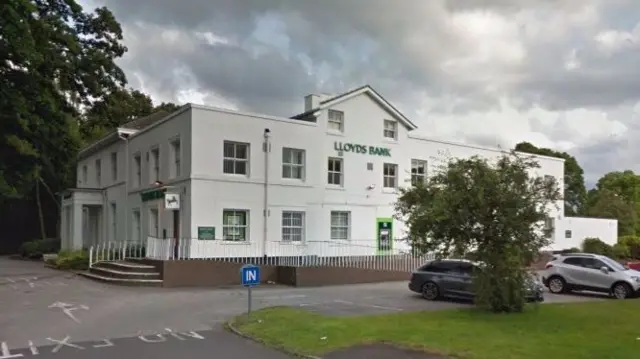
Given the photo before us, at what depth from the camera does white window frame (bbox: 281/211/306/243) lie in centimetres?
2906

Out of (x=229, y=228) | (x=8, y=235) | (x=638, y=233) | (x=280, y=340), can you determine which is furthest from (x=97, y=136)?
(x=638, y=233)

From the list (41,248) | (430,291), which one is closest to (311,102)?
(430,291)

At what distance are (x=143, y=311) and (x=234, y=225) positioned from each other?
11042 millimetres

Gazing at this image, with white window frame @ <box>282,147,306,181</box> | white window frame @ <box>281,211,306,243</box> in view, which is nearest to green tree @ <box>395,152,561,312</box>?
white window frame @ <box>281,211,306,243</box>

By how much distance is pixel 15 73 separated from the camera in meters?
20.7

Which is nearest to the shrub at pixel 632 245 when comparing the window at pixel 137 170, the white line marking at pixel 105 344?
the window at pixel 137 170

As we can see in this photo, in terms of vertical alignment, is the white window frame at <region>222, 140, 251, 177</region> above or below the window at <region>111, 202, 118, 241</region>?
above

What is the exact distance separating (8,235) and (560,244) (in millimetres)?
46893

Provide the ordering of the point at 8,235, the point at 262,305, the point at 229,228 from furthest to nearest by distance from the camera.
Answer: the point at 8,235, the point at 229,228, the point at 262,305

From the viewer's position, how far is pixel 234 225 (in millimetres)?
27469

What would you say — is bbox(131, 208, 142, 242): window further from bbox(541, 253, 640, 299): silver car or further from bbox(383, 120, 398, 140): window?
bbox(541, 253, 640, 299): silver car

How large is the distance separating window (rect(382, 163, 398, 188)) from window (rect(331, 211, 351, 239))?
3.17 m

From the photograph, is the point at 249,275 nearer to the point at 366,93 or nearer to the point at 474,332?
the point at 474,332

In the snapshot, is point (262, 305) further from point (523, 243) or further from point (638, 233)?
point (638, 233)
